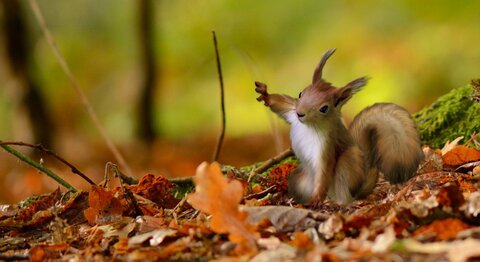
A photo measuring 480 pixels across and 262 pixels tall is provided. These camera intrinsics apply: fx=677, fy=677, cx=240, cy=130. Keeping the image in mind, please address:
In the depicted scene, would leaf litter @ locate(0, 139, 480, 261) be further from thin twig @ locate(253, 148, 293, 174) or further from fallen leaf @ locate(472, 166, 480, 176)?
thin twig @ locate(253, 148, 293, 174)

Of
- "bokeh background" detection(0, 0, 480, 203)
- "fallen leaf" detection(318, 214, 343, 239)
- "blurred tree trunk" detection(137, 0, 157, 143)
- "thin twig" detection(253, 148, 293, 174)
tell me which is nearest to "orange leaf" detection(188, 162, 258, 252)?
"fallen leaf" detection(318, 214, 343, 239)

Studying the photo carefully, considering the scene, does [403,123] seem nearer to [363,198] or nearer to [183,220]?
[363,198]

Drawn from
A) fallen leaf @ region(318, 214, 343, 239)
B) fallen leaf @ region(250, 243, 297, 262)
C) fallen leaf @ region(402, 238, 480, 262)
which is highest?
fallen leaf @ region(318, 214, 343, 239)

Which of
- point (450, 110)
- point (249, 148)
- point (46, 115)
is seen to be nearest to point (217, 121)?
point (249, 148)

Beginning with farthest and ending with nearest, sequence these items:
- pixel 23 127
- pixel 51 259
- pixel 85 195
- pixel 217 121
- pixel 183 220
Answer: pixel 217 121
pixel 23 127
pixel 85 195
pixel 183 220
pixel 51 259

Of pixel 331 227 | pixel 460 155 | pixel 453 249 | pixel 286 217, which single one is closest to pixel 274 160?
pixel 460 155

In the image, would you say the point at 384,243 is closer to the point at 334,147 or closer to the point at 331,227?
the point at 331,227
